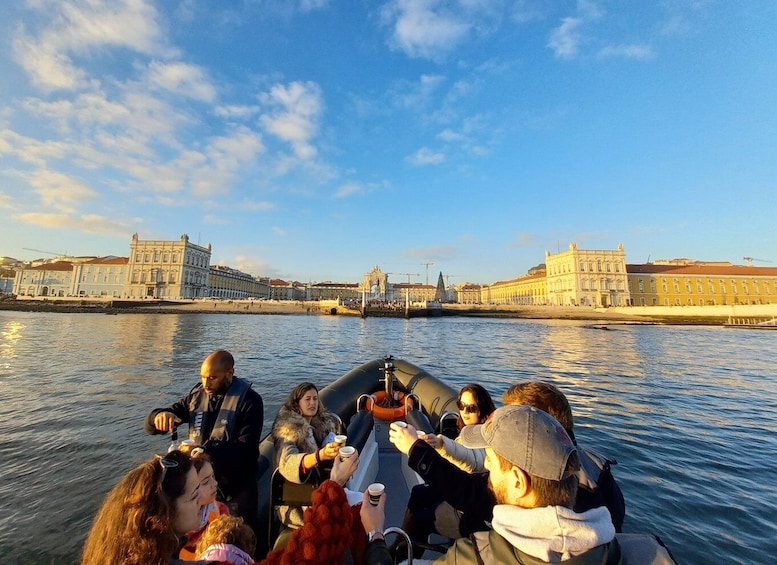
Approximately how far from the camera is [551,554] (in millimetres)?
1003

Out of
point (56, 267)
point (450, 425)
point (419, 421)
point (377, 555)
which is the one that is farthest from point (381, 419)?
point (56, 267)

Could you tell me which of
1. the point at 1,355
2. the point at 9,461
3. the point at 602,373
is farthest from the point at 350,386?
the point at 1,355

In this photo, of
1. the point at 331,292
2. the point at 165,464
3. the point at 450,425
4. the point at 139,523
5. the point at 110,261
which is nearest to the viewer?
the point at 139,523

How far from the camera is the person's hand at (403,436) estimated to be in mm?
1812

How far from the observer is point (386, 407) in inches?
226

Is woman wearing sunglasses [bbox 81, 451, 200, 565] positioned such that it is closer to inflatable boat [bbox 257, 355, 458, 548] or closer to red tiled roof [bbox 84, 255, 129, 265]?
inflatable boat [bbox 257, 355, 458, 548]

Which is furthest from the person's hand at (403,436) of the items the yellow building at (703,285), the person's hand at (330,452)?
the yellow building at (703,285)

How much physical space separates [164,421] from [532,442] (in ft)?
9.63

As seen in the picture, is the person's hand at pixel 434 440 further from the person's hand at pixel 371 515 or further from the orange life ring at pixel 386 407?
the orange life ring at pixel 386 407

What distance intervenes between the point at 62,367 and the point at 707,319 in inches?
2715

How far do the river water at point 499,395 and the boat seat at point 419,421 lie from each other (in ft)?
8.23

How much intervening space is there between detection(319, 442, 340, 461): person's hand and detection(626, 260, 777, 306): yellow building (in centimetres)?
8774

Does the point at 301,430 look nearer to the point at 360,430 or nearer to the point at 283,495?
the point at 283,495

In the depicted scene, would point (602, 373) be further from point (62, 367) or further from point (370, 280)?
point (370, 280)
